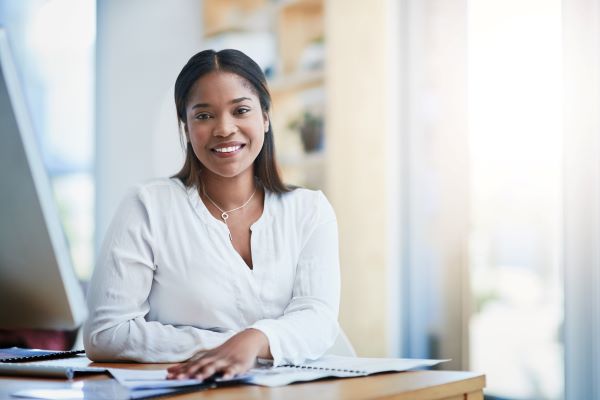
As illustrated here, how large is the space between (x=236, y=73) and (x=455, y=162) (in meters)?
1.53

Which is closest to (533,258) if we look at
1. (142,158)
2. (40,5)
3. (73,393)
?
(73,393)

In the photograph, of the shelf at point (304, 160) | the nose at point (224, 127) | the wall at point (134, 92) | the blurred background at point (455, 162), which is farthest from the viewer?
the wall at point (134, 92)

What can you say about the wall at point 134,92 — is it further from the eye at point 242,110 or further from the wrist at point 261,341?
the wrist at point 261,341

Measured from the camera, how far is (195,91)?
1453 millimetres

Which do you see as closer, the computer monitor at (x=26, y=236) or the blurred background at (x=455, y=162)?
the computer monitor at (x=26, y=236)

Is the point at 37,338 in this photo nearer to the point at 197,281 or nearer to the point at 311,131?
the point at 197,281

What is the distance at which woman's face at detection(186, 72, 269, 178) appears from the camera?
1438 millimetres

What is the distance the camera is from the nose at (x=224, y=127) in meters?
1.43


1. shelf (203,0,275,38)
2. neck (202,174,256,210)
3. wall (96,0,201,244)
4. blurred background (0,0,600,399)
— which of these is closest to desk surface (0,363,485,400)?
neck (202,174,256,210)

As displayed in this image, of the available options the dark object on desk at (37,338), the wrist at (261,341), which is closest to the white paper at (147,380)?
the wrist at (261,341)

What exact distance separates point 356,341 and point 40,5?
2.76 meters

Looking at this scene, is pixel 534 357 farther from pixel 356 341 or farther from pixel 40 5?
pixel 40 5

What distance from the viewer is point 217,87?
1436 mm

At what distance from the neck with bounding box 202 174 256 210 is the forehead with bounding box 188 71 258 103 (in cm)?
17
